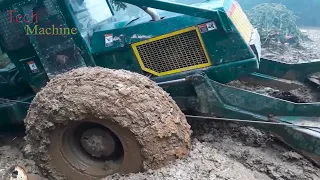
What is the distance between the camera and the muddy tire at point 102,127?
291cm

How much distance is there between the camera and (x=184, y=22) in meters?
3.63

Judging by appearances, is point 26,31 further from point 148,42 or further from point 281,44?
point 281,44

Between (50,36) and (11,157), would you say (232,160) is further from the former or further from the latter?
(11,157)

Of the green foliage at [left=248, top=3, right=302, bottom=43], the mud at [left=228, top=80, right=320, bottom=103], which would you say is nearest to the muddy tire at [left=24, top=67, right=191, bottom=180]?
the mud at [left=228, top=80, right=320, bottom=103]

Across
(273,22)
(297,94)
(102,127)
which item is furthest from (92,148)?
(273,22)

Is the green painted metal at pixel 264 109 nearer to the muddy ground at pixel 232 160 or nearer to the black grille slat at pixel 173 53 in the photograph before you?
the muddy ground at pixel 232 160

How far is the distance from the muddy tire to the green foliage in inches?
245

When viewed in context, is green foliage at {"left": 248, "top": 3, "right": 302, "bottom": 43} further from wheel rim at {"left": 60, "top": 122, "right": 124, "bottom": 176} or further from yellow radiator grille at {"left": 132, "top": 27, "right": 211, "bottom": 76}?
wheel rim at {"left": 60, "top": 122, "right": 124, "bottom": 176}

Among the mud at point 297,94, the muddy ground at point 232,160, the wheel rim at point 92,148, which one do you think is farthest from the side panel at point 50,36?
the mud at point 297,94

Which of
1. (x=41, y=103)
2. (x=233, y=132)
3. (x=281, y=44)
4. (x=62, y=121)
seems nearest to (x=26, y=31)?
(x=41, y=103)

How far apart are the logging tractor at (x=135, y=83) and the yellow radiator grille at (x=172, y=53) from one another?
11 millimetres

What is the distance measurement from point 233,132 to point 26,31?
2.42 meters

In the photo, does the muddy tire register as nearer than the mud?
Yes

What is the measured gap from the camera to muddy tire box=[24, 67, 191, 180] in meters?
2.91
